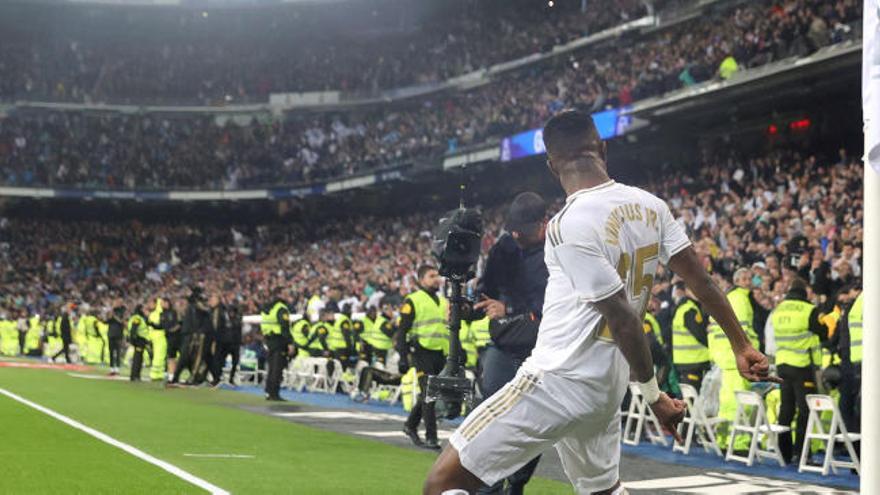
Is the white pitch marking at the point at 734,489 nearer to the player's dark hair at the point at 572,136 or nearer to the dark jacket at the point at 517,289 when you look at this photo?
the dark jacket at the point at 517,289

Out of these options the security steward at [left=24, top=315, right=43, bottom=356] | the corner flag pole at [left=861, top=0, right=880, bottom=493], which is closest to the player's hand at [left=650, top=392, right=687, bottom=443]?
the corner flag pole at [left=861, top=0, right=880, bottom=493]

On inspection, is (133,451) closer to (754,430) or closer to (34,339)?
(754,430)

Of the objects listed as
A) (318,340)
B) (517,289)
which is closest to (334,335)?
(318,340)

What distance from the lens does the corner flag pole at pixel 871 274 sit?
3.86m

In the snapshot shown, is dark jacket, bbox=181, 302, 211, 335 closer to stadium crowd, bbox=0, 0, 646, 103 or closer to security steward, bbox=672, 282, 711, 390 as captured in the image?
security steward, bbox=672, 282, 711, 390

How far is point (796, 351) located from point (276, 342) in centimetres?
1185

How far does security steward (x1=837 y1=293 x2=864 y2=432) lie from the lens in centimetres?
1241

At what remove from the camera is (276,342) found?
75.2 feet

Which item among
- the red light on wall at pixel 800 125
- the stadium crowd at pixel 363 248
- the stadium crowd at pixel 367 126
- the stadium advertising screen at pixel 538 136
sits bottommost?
the stadium crowd at pixel 363 248

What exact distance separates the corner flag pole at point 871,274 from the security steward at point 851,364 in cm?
862

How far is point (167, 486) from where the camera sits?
934cm

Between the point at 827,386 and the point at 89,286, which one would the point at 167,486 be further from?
the point at 89,286

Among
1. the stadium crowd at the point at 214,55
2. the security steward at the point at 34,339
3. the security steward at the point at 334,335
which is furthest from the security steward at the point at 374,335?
the stadium crowd at the point at 214,55

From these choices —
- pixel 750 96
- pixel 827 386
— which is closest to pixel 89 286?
pixel 750 96
